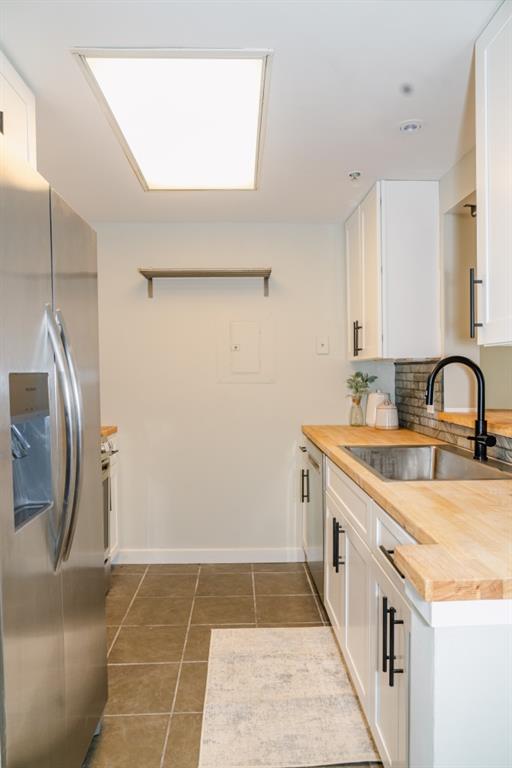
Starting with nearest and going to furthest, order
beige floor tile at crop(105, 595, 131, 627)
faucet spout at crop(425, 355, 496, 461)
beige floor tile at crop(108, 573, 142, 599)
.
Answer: faucet spout at crop(425, 355, 496, 461)
beige floor tile at crop(105, 595, 131, 627)
beige floor tile at crop(108, 573, 142, 599)

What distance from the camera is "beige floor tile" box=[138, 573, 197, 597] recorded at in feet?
9.82

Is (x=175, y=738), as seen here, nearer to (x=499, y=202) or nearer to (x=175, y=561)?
(x=175, y=561)

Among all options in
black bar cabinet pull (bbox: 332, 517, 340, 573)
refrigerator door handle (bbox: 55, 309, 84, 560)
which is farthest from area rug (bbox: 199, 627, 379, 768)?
refrigerator door handle (bbox: 55, 309, 84, 560)

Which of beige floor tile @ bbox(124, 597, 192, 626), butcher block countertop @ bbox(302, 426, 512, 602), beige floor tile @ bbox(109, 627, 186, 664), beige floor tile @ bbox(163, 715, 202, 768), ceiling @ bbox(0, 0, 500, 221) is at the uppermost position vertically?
ceiling @ bbox(0, 0, 500, 221)

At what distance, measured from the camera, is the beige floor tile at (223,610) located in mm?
2660

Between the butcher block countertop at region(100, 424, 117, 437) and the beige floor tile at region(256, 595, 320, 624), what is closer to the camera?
the beige floor tile at region(256, 595, 320, 624)

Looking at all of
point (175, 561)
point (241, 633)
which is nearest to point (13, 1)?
point (241, 633)

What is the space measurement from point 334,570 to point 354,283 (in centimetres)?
177

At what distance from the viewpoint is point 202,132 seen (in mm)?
2195

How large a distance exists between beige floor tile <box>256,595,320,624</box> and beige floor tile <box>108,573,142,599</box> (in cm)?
77

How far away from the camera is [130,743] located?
177 cm

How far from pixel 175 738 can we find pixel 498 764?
1.29 m

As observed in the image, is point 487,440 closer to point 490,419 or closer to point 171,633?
point 490,419

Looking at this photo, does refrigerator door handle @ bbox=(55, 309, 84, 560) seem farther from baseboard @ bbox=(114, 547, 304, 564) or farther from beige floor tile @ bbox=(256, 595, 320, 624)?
baseboard @ bbox=(114, 547, 304, 564)
